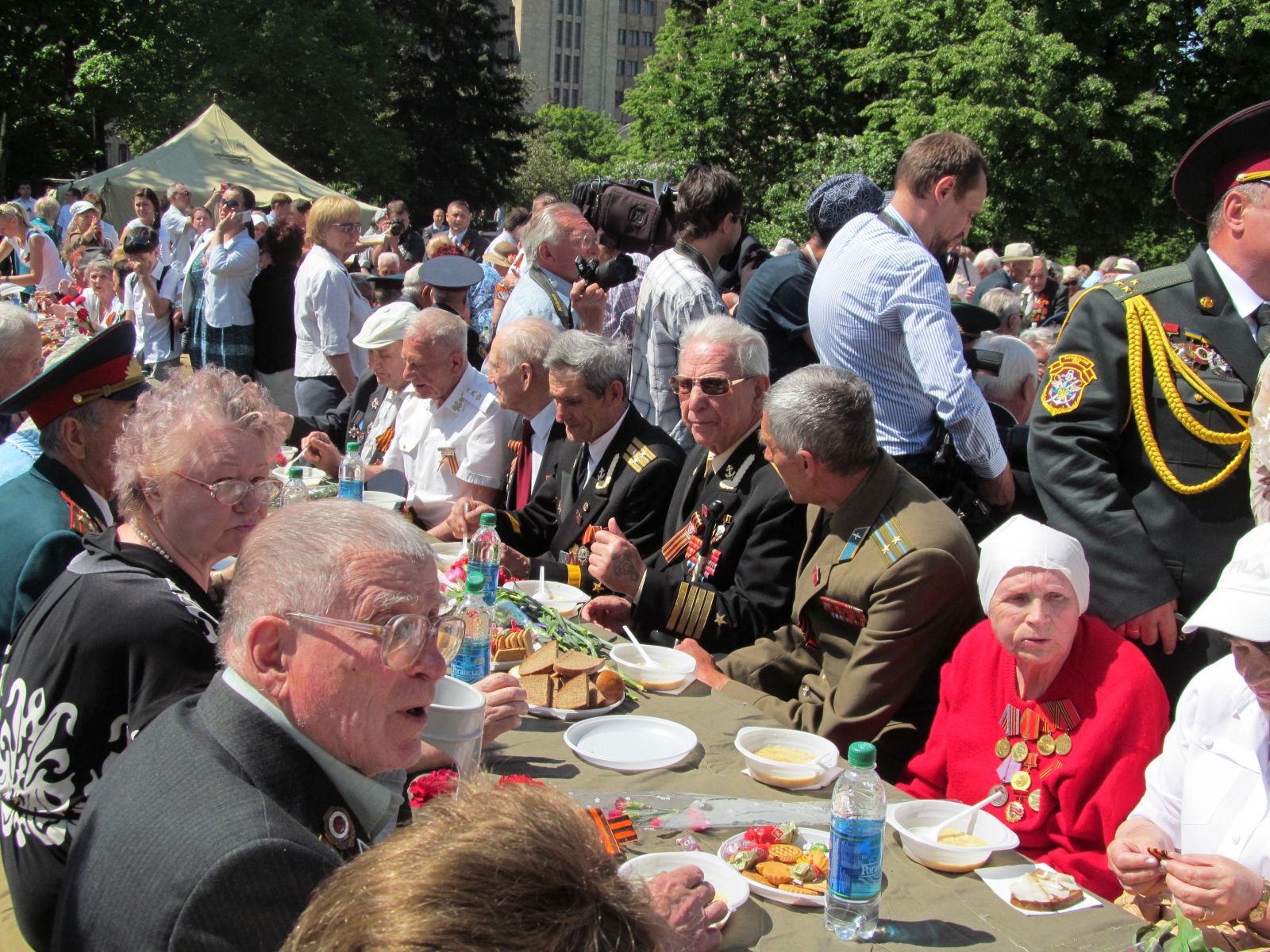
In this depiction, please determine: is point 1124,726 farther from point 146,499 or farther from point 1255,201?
point 146,499

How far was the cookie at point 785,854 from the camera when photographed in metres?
2.11

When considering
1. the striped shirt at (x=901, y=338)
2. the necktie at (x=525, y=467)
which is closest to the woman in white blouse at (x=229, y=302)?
the necktie at (x=525, y=467)

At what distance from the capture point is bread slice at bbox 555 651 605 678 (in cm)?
292

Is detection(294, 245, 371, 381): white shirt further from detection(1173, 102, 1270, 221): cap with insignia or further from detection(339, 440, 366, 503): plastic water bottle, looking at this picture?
detection(1173, 102, 1270, 221): cap with insignia

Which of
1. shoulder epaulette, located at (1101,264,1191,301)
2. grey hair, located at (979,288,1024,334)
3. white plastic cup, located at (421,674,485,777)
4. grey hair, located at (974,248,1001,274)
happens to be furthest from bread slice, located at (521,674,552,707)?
grey hair, located at (974,248,1001,274)

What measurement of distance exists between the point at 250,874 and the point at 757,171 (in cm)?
2731

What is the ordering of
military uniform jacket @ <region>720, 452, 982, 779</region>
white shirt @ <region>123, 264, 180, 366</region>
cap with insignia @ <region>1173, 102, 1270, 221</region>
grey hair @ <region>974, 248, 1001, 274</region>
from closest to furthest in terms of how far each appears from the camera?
1. cap with insignia @ <region>1173, 102, 1270, 221</region>
2. military uniform jacket @ <region>720, 452, 982, 779</region>
3. white shirt @ <region>123, 264, 180, 366</region>
4. grey hair @ <region>974, 248, 1001, 274</region>

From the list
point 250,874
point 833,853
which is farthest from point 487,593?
point 250,874

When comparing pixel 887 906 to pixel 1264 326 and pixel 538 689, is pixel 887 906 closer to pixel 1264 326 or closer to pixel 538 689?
pixel 538 689

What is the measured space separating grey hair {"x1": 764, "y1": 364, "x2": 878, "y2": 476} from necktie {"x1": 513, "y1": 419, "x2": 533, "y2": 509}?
7.21 feet

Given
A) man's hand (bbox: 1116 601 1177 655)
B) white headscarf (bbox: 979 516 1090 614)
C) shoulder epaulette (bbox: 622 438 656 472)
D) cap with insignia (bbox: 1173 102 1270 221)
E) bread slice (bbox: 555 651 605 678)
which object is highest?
cap with insignia (bbox: 1173 102 1270 221)

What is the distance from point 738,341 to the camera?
3928mm

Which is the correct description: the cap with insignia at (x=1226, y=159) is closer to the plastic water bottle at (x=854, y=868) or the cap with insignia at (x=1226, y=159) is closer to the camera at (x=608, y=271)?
the plastic water bottle at (x=854, y=868)

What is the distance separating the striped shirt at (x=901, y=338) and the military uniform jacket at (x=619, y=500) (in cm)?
82
